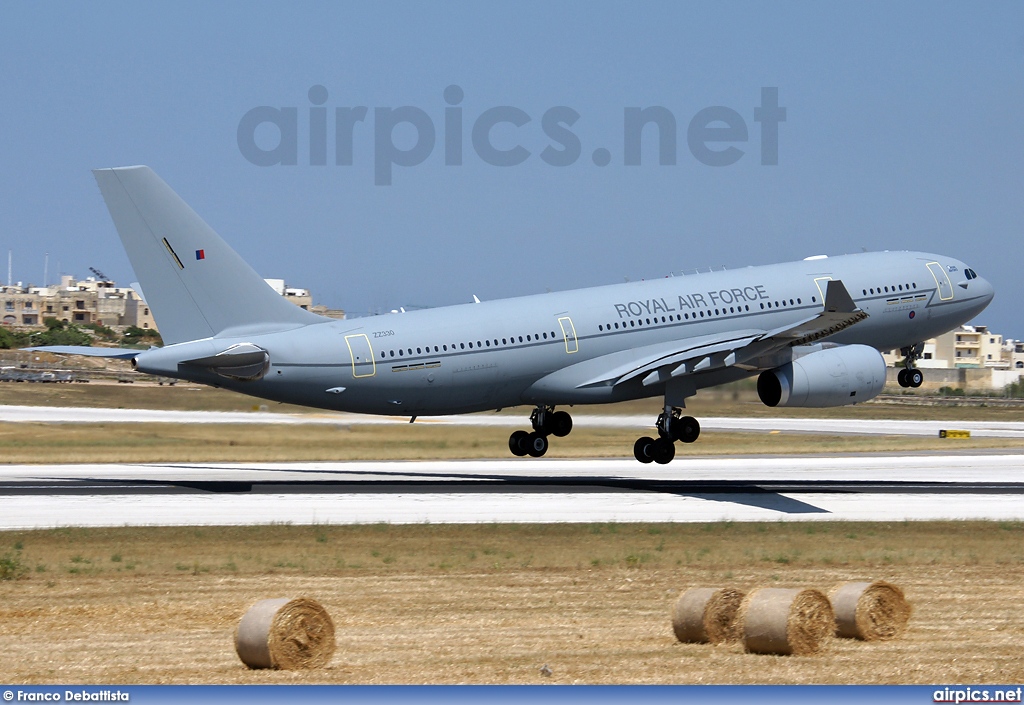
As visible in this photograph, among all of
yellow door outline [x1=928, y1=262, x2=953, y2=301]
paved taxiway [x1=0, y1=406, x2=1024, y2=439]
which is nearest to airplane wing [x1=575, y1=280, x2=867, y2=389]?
yellow door outline [x1=928, y1=262, x2=953, y2=301]

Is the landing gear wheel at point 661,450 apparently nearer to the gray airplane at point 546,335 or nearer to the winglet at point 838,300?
the gray airplane at point 546,335

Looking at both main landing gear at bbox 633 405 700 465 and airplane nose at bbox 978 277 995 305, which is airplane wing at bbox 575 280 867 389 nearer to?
main landing gear at bbox 633 405 700 465

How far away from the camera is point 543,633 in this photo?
21.8 metres

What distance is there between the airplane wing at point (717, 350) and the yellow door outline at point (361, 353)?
8574 millimetres

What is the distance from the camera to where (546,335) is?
48.9 meters

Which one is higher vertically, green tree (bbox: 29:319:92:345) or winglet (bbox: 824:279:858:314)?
green tree (bbox: 29:319:92:345)

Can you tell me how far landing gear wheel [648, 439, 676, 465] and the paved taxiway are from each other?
41.8 ft

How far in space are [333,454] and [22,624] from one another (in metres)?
37.7

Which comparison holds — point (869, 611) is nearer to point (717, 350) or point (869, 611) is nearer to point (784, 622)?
point (784, 622)

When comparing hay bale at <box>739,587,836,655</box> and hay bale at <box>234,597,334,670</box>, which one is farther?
hay bale at <box>739,587,836,655</box>

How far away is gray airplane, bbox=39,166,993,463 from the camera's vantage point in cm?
4291

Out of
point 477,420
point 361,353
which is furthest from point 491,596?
point 477,420

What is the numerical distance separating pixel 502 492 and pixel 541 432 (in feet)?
29.3

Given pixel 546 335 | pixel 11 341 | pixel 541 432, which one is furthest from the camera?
pixel 11 341
